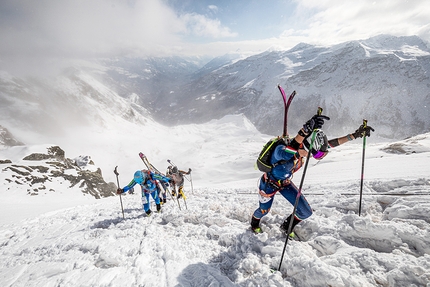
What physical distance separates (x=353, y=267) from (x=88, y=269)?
4673 mm

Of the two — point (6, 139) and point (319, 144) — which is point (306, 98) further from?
point (6, 139)

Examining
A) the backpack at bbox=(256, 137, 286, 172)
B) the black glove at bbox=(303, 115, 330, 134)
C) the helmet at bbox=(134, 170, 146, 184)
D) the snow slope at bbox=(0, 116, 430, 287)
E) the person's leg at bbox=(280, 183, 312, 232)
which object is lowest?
the snow slope at bbox=(0, 116, 430, 287)

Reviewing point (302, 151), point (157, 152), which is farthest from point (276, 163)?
point (157, 152)

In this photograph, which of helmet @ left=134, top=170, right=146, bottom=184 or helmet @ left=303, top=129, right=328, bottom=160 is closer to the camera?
helmet @ left=303, top=129, right=328, bottom=160

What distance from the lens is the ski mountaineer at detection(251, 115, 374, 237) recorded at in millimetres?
3756

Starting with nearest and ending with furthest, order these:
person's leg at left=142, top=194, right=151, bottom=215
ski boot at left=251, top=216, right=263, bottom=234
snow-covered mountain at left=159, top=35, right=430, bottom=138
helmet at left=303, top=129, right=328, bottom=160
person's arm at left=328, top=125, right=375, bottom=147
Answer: helmet at left=303, top=129, right=328, bottom=160 < person's arm at left=328, top=125, right=375, bottom=147 < ski boot at left=251, top=216, right=263, bottom=234 < person's leg at left=142, top=194, right=151, bottom=215 < snow-covered mountain at left=159, top=35, right=430, bottom=138

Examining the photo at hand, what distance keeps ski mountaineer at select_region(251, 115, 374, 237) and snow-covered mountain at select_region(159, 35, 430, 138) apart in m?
135

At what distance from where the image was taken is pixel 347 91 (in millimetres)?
134375

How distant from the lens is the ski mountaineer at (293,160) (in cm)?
376

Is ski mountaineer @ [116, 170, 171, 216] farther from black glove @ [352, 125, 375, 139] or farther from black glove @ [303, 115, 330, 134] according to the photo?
black glove @ [352, 125, 375, 139]

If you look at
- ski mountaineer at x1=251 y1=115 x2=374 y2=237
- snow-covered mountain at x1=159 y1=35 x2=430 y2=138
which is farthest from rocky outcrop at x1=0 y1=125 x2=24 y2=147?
snow-covered mountain at x1=159 y1=35 x2=430 y2=138

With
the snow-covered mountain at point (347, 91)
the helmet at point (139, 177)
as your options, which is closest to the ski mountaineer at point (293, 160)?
the helmet at point (139, 177)

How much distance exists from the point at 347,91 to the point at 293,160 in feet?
526

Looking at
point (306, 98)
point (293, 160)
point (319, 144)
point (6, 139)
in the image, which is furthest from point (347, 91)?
point (6, 139)
